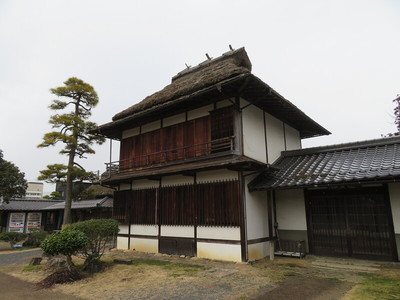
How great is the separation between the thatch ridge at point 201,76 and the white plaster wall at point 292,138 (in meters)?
3.97

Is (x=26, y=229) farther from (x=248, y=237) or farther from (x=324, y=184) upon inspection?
(x=324, y=184)

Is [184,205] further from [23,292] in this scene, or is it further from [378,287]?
[378,287]

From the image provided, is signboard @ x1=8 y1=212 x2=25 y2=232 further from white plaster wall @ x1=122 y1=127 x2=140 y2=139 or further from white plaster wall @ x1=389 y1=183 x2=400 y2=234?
white plaster wall @ x1=389 y1=183 x2=400 y2=234

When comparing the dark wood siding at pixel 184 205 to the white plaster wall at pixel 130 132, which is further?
the white plaster wall at pixel 130 132

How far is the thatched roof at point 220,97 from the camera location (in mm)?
10328

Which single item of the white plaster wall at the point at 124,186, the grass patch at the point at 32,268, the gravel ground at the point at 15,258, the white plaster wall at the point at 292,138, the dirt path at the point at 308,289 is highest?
the white plaster wall at the point at 292,138

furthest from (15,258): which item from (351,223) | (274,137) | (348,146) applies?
(348,146)

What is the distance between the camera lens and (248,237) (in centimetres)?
991

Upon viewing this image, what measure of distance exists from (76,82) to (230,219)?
16.2 meters

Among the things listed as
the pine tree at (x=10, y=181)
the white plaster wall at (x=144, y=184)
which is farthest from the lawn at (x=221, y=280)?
the pine tree at (x=10, y=181)

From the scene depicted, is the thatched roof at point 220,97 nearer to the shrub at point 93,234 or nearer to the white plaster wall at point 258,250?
the shrub at point 93,234

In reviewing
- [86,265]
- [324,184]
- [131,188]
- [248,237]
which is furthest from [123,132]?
[324,184]

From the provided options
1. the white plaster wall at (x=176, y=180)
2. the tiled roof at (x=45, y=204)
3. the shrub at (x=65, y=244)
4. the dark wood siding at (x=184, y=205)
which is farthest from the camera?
the tiled roof at (x=45, y=204)

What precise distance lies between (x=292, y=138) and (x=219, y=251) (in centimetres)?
792
